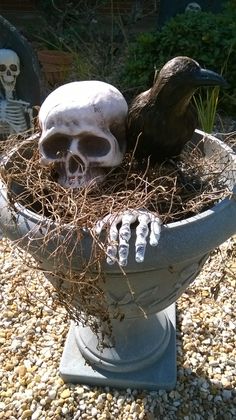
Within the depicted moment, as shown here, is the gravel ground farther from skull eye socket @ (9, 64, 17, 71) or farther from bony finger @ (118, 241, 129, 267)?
skull eye socket @ (9, 64, 17, 71)

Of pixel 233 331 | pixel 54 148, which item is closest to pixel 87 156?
pixel 54 148

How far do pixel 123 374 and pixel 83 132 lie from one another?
1062mm

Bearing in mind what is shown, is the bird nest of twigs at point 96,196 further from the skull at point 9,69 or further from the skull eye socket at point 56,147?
the skull at point 9,69

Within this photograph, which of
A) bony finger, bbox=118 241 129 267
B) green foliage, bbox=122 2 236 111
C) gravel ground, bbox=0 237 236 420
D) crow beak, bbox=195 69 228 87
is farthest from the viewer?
green foliage, bbox=122 2 236 111

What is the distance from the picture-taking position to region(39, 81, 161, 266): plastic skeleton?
1424 mm

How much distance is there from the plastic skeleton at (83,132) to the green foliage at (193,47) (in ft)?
7.79

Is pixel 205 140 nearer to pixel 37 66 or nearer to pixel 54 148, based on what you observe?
pixel 54 148

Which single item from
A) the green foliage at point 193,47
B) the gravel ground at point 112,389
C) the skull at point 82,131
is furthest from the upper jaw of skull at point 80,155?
the green foliage at point 193,47

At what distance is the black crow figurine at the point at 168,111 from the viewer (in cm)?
138

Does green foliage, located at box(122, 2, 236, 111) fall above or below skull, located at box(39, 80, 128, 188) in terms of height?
below

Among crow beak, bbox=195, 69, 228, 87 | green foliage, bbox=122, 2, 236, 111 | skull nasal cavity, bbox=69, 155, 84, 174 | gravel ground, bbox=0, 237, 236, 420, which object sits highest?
crow beak, bbox=195, 69, 228, 87

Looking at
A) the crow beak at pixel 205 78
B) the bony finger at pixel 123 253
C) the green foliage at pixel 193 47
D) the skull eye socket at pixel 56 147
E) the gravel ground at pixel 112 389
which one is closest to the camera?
the bony finger at pixel 123 253

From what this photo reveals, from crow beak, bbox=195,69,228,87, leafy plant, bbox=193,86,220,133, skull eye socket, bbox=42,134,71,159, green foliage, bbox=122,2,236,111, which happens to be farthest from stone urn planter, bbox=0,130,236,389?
Answer: green foliage, bbox=122,2,236,111

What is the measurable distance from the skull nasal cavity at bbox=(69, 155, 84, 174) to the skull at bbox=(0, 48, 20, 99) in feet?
6.66
